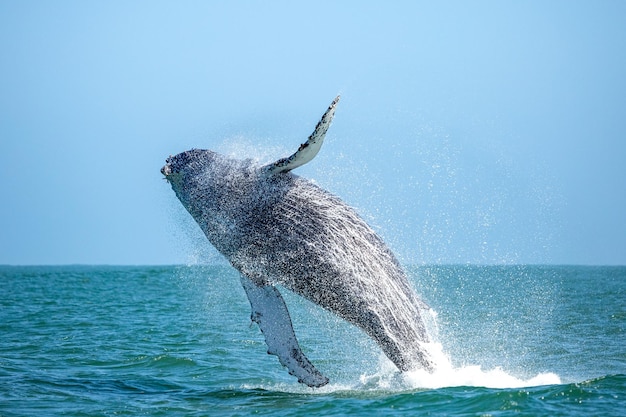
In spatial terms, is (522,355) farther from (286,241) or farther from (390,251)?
(286,241)

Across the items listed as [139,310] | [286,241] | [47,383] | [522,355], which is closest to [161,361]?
[47,383]

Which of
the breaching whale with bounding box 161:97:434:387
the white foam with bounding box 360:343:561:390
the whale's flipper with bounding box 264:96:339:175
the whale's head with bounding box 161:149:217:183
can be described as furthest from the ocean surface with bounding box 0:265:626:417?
the whale's head with bounding box 161:149:217:183

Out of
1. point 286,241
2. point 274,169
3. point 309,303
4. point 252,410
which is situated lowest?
point 252,410

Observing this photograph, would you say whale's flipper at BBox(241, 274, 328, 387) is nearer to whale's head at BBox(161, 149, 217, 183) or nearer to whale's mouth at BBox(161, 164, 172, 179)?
whale's head at BBox(161, 149, 217, 183)

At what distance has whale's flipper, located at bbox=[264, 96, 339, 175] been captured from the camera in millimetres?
10680

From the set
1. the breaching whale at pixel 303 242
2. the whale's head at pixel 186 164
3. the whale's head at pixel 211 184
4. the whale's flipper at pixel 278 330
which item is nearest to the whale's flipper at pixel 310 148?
the breaching whale at pixel 303 242

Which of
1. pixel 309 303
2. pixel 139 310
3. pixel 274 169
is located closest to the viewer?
pixel 274 169

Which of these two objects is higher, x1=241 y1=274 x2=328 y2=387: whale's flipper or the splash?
x1=241 y1=274 x2=328 y2=387: whale's flipper

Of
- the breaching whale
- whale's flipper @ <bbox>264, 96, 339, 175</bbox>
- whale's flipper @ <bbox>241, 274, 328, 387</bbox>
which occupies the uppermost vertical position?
whale's flipper @ <bbox>264, 96, 339, 175</bbox>

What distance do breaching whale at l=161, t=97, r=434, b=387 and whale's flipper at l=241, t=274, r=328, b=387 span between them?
42 centimetres

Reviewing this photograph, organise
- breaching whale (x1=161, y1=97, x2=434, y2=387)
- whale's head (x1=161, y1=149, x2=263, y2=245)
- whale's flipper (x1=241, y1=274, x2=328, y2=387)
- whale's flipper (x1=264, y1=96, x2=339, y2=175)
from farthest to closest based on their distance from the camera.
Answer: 1. whale's flipper (x1=241, y1=274, x2=328, y2=387)
2. whale's head (x1=161, y1=149, x2=263, y2=245)
3. breaching whale (x1=161, y1=97, x2=434, y2=387)
4. whale's flipper (x1=264, y1=96, x2=339, y2=175)

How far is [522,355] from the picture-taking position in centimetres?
1744

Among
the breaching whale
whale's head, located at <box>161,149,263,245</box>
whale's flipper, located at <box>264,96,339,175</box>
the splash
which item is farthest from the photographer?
the splash

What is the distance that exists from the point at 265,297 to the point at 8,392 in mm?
4131
